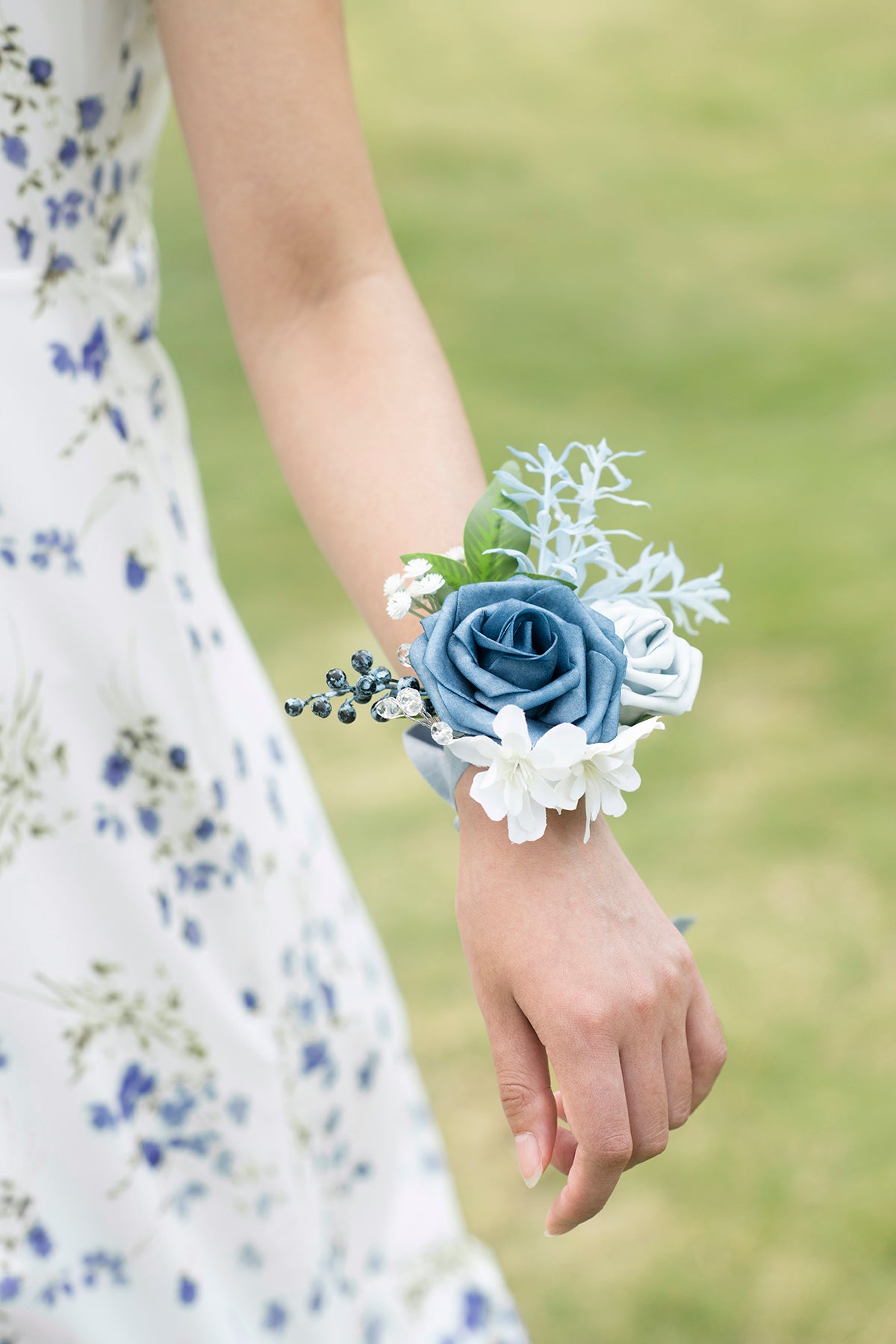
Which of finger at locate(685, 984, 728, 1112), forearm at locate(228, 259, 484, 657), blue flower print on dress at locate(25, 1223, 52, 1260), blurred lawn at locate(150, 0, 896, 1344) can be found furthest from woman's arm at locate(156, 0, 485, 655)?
blurred lawn at locate(150, 0, 896, 1344)

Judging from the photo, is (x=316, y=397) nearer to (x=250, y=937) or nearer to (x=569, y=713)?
(x=569, y=713)

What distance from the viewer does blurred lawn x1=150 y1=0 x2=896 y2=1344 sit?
2.27m

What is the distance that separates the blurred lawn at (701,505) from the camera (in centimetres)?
227

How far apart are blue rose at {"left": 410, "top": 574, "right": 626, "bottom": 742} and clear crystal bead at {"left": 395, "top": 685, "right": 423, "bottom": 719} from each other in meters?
0.03

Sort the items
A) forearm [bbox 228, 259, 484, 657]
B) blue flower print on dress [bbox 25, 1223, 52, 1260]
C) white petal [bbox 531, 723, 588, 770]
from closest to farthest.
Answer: white petal [bbox 531, 723, 588, 770], forearm [bbox 228, 259, 484, 657], blue flower print on dress [bbox 25, 1223, 52, 1260]

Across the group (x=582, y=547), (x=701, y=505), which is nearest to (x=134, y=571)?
(x=582, y=547)

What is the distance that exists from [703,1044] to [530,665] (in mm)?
307

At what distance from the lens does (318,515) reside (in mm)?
1080

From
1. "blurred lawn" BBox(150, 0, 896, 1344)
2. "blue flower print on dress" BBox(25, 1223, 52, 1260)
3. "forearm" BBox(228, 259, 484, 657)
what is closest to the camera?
"forearm" BBox(228, 259, 484, 657)

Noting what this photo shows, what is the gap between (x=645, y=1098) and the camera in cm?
89

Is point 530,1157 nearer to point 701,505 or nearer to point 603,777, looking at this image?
point 603,777

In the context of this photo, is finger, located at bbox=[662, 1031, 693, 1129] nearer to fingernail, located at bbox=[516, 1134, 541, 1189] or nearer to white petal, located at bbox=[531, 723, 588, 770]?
fingernail, located at bbox=[516, 1134, 541, 1189]

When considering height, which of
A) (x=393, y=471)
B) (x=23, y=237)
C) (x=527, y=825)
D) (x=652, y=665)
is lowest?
(x=527, y=825)

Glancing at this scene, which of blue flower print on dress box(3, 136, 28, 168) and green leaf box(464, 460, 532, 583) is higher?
blue flower print on dress box(3, 136, 28, 168)
